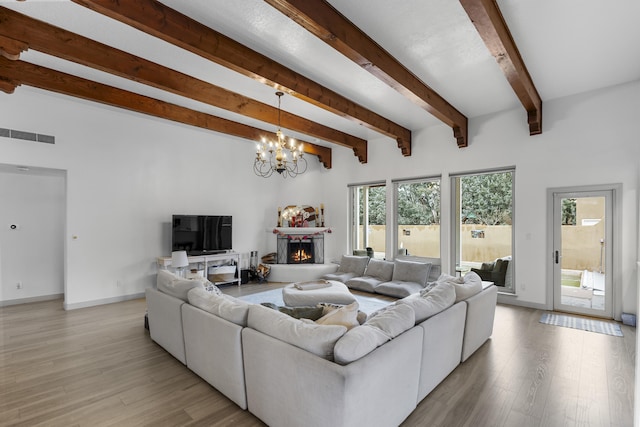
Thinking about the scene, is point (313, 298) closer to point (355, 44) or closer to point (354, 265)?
point (354, 265)

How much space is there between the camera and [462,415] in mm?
2203

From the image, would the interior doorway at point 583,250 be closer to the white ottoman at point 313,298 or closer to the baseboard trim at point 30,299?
the white ottoman at point 313,298

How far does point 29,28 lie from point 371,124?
14.2 feet

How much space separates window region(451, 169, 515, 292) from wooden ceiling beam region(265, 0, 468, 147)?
6.24ft

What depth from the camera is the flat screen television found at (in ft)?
18.8

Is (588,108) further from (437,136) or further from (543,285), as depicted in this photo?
(543,285)

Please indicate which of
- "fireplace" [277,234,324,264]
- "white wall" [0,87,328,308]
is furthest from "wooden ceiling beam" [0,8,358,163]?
"fireplace" [277,234,324,264]

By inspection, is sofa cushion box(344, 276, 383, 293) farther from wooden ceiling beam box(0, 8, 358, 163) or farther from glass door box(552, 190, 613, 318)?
wooden ceiling beam box(0, 8, 358, 163)

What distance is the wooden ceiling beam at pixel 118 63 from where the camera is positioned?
111 inches

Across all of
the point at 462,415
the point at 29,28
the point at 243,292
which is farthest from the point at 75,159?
the point at 462,415

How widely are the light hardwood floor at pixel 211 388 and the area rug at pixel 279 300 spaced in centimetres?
166

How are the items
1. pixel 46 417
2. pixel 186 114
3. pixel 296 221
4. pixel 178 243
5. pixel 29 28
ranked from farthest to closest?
1. pixel 296 221
2. pixel 178 243
3. pixel 186 114
4. pixel 29 28
5. pixel 46 417

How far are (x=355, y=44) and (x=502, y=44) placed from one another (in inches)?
53.0

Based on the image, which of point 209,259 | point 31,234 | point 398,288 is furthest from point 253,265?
point 31,234
